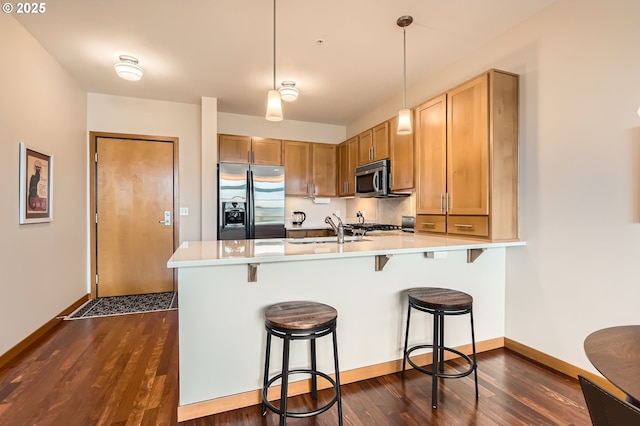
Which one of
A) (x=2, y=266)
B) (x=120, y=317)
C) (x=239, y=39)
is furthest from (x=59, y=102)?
(x=120, y=317)

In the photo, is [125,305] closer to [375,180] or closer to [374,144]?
[375,180]

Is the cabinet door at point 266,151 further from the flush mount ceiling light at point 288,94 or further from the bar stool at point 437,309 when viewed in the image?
the bar stool at point 437,309

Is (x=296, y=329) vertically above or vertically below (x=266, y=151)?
below

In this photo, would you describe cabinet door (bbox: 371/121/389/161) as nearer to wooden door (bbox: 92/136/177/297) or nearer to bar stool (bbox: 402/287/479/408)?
bar stool (bbox: 402/287/479/408)

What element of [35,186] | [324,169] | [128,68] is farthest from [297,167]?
[35,186]

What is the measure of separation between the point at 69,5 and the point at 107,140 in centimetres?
212

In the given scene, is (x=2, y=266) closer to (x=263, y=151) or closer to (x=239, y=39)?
(x=239, y=39)

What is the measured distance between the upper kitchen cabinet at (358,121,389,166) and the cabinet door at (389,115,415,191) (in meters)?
0.10

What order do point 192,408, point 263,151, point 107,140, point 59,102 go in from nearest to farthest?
point 192,408
point 59,102
point 107,140
point 263,151

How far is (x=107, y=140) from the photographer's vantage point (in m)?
4.00

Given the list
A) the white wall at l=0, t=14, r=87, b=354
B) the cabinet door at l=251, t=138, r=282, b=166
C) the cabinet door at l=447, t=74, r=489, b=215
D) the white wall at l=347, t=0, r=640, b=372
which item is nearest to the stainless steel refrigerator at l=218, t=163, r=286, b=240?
the cabinet door at l=251, t=138, r=282, b=166

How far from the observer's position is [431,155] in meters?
2.93

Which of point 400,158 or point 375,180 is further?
point 375,180

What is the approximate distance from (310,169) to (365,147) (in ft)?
A: 3.37
